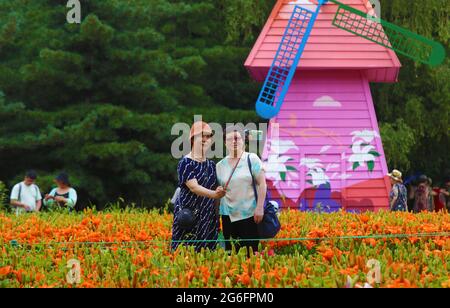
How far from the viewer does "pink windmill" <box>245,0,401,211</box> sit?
1806cm

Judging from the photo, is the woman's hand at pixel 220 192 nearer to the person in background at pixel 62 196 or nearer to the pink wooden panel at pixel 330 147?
the person in background at pixel 62 196

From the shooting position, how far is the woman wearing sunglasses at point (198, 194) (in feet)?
25.0

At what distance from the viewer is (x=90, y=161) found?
2039cm

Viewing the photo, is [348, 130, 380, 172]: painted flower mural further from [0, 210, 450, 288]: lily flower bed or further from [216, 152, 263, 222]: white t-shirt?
[216, 152, 263, 222]: white t-shirt

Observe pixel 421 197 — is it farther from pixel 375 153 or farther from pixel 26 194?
pixel 26 194

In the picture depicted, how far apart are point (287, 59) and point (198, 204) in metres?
10.4

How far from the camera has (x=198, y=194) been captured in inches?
302

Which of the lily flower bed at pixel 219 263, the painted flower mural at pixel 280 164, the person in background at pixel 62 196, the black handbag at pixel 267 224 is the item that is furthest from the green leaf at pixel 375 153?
the black handbag at pixel 267 224

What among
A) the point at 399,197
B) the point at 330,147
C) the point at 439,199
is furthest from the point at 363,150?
the point at 439,199

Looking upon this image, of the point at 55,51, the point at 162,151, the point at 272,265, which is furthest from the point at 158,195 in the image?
the point at 272,265

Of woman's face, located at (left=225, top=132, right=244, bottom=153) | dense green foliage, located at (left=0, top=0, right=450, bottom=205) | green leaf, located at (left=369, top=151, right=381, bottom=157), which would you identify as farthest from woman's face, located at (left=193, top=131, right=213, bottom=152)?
dense green foliage, located at (left=0, top=0, right=450, bottom=205)

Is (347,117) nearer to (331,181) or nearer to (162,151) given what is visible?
(331,181)

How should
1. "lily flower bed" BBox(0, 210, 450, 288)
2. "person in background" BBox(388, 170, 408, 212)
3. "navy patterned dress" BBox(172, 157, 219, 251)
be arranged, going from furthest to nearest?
"person in background" BBox(388, 170, 408, 212), "navy patterned dress" BBox(172, 157, 219, 251), "lily flower bed" BBox(0, 210, 450, 288)

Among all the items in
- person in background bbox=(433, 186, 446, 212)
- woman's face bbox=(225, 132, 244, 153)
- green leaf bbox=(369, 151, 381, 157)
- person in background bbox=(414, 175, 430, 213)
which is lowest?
person in background bbox=(433, 186, 446, 212)
